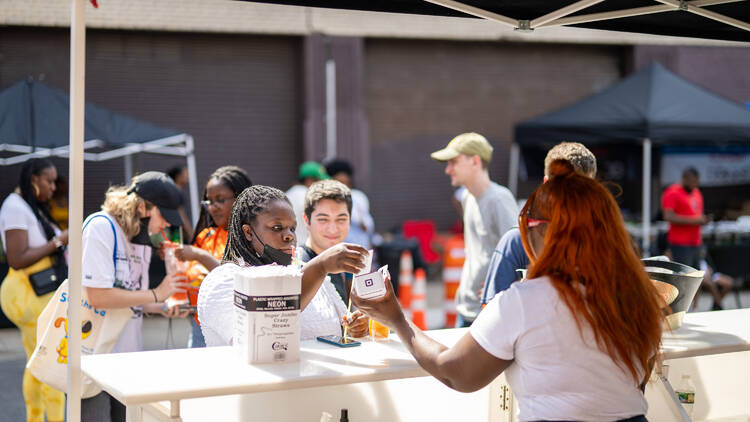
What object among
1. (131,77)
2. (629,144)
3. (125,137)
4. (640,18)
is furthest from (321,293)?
(629,144)

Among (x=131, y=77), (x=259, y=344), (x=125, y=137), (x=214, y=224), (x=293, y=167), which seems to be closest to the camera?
(x=259, y=344)

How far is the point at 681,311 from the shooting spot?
349 cm

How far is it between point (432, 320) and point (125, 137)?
4153 mm

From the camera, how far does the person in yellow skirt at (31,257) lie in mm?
4559

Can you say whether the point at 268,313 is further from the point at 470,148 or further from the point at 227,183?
the point at 470,148

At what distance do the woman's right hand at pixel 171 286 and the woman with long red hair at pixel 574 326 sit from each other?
214 centimetres

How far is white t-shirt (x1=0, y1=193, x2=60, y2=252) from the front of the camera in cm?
529

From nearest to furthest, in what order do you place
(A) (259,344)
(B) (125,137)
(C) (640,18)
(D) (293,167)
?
(A) (259,344)
(C) (640,18)
(B) (125,137)
(D) (293,167)

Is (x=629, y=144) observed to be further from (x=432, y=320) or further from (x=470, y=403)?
(x=470, y=403)

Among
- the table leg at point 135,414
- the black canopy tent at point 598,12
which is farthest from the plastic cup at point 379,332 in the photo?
the black canopy tent at point 598,12

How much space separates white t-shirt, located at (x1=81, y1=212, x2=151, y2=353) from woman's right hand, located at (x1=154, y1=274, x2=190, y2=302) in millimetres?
140

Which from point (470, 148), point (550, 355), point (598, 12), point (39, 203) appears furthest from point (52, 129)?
point (550, 355)

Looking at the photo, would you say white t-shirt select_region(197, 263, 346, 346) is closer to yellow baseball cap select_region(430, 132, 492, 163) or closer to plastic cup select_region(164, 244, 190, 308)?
plastic cup select_region(164, 244, 190, 308)

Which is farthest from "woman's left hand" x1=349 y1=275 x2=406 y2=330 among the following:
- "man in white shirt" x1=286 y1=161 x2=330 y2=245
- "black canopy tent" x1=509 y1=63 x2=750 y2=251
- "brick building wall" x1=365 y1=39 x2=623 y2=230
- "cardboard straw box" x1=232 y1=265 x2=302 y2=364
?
"brick building wall" x1=365 y1=39 x2=623 y2=230
